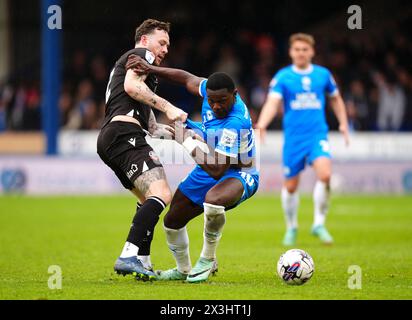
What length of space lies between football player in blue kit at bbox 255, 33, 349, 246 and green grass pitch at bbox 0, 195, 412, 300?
58 centimetres

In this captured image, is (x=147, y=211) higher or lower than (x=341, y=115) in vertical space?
lower

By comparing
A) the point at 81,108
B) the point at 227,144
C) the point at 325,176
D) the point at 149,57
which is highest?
the point at 81,108

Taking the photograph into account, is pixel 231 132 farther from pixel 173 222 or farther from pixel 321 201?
pixel 321 201

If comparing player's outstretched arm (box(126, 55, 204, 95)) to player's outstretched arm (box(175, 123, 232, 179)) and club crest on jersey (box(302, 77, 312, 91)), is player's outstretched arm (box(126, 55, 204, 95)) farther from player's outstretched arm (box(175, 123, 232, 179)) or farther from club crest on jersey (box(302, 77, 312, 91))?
club crest on jersey (box(302, 77, 312, 91))

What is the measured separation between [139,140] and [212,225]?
1045 millimetres

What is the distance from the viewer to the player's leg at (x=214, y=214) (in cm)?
808

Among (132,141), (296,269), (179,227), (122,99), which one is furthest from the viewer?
(179,227)

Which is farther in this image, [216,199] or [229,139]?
[229,139]

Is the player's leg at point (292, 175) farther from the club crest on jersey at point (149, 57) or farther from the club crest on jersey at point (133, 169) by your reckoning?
the club crest on jersey at point (133, 169)

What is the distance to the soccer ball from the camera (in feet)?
26.3

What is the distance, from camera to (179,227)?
8570mm

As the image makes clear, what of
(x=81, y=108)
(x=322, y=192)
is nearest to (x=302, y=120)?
(x=322, y=192)

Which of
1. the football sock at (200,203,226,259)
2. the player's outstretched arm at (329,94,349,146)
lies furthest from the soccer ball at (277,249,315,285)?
the player's outstretched arm at (329,94,349,146)
